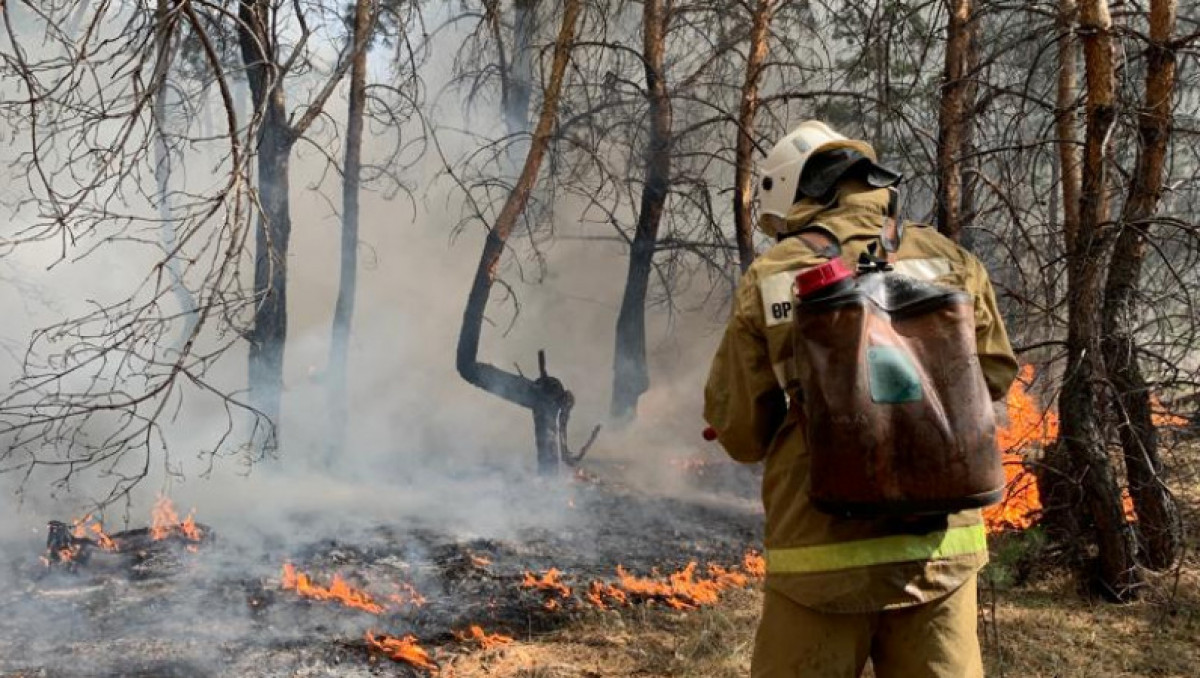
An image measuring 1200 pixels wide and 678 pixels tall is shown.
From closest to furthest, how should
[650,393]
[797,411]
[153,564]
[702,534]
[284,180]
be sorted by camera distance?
[797,411] → [153,564] → [702,534] → [284,180] → [650,393]

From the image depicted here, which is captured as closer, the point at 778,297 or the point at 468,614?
the point at 778,297

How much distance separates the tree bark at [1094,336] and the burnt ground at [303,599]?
9.45ft

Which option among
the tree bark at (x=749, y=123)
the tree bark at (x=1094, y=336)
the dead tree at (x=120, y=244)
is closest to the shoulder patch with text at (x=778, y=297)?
the dead tree at (x=120, y=244)

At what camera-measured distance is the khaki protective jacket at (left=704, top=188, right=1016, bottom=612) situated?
8.86ft

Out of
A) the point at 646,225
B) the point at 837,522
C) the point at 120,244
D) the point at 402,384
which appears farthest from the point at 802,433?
the point at 120,244

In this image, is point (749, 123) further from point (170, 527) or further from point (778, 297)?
point (778, 297)

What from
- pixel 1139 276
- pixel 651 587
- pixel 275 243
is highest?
pixel 275 243

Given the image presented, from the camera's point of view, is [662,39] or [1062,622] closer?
[1062,622]

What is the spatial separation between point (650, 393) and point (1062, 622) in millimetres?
11403

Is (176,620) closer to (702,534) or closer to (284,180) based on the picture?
(702,534)

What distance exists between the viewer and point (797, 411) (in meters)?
2.78

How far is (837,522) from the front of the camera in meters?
2.71

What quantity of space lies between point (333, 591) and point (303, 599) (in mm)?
216

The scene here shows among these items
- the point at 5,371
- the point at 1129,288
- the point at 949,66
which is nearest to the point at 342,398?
the point at 5,371
